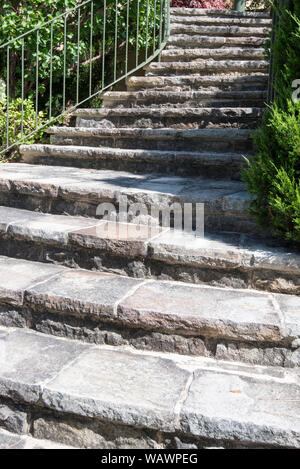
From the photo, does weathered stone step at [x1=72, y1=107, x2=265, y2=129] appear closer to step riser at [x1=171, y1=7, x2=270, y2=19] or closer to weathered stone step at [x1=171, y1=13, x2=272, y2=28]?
weathered stone step at [x1=171, y1=13, x2=272, y2=28]

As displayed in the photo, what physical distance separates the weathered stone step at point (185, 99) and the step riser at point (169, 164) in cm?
105

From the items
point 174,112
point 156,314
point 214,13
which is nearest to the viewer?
point 156,314

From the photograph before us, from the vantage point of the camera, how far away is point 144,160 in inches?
141

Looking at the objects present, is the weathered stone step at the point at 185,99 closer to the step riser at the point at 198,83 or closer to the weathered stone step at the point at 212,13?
the step riser at the point at 198,83

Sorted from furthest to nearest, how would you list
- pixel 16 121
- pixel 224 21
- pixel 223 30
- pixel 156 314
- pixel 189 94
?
pixel 224 21, pixel 223 30, pixel 16 121, pixel 189 94, pixel 156 314

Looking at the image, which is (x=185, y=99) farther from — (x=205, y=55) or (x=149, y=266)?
(x=149, y=266)

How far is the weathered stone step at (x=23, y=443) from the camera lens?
5.25 feet

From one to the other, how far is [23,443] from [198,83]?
12.6 ft

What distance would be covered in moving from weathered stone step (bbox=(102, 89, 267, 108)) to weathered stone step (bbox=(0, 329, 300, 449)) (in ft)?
9.80

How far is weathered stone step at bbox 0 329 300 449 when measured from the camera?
146 cm

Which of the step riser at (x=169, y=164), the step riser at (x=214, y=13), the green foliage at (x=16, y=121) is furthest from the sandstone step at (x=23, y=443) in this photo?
the step riser at (x=214, y=13)

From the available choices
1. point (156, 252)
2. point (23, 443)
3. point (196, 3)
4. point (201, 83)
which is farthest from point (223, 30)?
point (23, 443)

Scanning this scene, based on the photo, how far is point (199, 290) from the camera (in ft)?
6.84
